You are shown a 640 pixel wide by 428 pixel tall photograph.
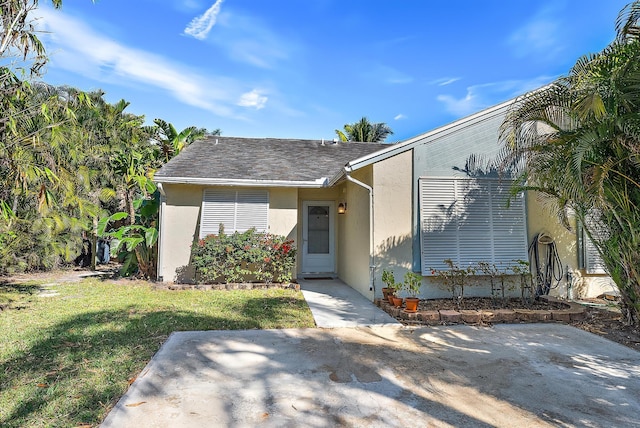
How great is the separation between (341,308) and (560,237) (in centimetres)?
557

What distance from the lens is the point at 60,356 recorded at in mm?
4367

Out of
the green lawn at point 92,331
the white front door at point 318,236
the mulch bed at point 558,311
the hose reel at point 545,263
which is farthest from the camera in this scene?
the white front door at point 318,236

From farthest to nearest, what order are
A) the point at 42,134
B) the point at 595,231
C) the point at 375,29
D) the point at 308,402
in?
the point at 375,29 < the point at 42,134 < the point at 595,231 < the point at 308,402

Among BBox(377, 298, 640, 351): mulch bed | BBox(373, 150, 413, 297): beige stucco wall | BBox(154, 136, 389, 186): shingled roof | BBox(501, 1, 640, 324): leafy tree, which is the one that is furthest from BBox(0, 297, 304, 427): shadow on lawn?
BBox(501, 1, 640, 324): leafy tree

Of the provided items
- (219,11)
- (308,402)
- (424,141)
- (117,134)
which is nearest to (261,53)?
(219,11)

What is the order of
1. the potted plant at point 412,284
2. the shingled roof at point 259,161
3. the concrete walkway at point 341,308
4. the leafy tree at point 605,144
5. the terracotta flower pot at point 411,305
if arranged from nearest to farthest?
the leafy tree at point 605,144 → the concrete walkway at point 341,308 → the terracotta flower pot at point 411,305 → the potted plant at point 412,284 → the shingled roof at point 259,161

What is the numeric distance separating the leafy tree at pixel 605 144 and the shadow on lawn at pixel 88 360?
224 inches

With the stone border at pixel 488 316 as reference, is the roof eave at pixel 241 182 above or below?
above

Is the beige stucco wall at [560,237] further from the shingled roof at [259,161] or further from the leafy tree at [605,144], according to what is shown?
the shingled roof at [259,161]

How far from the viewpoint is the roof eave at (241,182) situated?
30.8 ft

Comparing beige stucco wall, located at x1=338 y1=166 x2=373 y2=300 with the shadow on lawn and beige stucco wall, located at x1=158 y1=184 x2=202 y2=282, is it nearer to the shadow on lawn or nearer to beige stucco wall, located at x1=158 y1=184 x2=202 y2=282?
the shadow on lawn

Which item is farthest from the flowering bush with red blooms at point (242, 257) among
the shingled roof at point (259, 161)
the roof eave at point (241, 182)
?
the shingled roof at point (259, 161)

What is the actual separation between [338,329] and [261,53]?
953 cm

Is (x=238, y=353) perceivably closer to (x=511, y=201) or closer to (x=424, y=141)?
(x=424, y=141)
